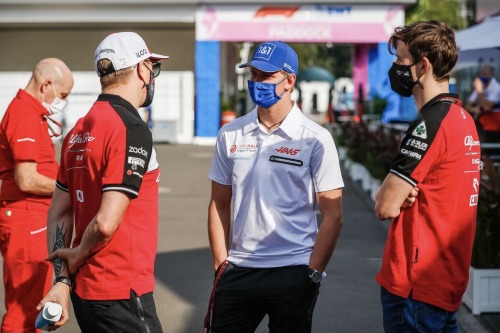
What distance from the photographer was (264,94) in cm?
458

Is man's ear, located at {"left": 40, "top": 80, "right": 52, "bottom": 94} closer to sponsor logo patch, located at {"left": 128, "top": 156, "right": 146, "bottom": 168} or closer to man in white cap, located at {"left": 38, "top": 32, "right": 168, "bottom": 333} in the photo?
man in white cap, located at {"left": 38, "top": 32, "right": 168, "bottom": 333}

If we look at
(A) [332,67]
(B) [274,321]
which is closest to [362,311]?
(B) [274,321]

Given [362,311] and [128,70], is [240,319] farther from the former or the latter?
[362,311]

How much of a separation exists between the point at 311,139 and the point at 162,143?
2661 cm

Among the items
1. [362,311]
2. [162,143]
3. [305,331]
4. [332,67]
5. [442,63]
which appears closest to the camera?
[442,63]

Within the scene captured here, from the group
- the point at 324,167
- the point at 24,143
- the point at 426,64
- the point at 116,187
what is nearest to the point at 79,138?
the point at 116,187

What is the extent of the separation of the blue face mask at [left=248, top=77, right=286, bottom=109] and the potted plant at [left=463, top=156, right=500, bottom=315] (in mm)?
3818

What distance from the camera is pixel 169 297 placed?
8586mm

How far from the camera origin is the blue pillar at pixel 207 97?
102 ft

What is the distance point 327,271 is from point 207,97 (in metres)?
21.9

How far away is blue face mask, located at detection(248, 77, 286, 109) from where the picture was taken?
457 centimetres

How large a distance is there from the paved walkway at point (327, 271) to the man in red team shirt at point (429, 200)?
3.43 metres

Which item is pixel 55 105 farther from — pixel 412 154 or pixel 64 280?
pixel 412 154

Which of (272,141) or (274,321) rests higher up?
(272,141)
